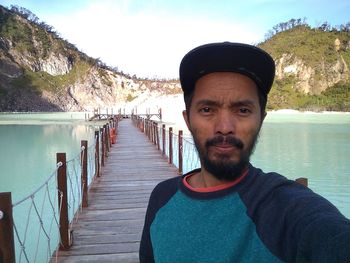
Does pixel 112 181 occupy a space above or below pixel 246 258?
below

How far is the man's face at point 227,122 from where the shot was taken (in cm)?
124

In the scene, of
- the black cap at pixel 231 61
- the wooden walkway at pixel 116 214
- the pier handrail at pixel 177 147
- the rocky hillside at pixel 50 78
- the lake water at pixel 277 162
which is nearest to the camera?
the black cap at pixel 231 61

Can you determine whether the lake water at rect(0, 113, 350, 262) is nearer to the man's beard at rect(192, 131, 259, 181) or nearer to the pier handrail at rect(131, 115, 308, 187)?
the pier handrail at rect(131, 115, 308, 187)

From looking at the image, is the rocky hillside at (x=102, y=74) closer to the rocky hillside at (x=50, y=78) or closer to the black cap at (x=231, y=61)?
the rocky hillside at (x=50, y=78)

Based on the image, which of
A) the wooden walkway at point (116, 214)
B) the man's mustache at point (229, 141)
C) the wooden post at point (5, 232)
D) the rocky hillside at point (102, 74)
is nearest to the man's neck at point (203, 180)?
the man's mustache at point (229, 141)

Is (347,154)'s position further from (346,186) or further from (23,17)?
(23,17)

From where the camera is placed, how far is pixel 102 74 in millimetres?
123938

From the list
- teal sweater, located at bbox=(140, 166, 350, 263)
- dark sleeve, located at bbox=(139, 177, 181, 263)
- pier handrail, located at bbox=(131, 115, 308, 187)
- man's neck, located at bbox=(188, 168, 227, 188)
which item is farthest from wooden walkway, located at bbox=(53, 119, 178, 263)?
teal sweater, located at bbox=(140, 166, 350, 263)

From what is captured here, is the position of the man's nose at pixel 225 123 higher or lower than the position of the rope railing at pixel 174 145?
higher

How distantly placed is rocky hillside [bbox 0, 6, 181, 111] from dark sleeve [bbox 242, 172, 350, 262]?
4143 inches

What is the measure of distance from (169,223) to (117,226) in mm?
3996

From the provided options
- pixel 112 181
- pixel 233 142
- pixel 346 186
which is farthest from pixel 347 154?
pixel 233 142

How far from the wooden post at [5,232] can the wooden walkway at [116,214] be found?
1694 millimetres

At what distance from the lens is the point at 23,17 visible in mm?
131750
